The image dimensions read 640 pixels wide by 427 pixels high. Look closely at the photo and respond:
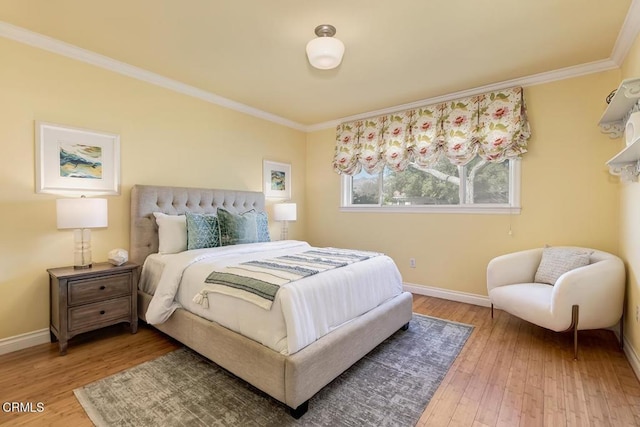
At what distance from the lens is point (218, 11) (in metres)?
2.15

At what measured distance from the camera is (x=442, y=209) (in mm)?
3842

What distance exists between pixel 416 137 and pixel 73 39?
12.0 ft

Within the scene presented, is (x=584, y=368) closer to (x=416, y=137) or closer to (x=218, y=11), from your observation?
(x=416, y=137)

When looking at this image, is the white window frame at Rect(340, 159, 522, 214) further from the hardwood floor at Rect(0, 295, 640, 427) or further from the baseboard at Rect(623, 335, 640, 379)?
the baseboard at Rect(623, 335, 640, 379)

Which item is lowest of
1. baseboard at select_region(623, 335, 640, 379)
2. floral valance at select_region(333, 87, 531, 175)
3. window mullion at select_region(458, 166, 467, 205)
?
baseboard at select_region(623, 335, 640, 379)

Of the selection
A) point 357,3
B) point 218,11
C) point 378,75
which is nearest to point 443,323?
point 378,75

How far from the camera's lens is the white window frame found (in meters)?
3.34

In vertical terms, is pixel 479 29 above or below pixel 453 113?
above

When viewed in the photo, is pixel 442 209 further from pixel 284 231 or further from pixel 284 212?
pixel 284 231

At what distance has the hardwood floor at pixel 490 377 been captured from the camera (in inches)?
67.3

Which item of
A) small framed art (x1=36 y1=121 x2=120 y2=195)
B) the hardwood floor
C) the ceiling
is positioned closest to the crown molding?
the ceiling

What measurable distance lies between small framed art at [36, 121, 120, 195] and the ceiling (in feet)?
2.46

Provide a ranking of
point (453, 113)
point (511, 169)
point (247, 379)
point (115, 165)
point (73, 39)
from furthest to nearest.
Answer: point (453, 113) < point (511, 169) < point (115, 165) < point (73, 39) < point (247, 379)

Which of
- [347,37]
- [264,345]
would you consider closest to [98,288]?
[264,345]
